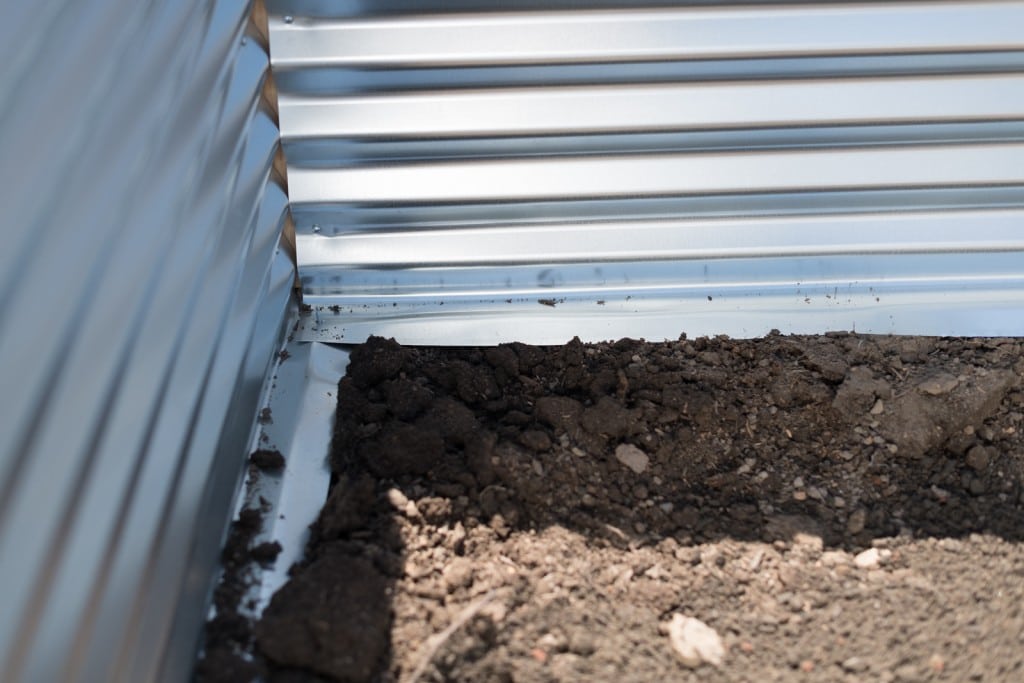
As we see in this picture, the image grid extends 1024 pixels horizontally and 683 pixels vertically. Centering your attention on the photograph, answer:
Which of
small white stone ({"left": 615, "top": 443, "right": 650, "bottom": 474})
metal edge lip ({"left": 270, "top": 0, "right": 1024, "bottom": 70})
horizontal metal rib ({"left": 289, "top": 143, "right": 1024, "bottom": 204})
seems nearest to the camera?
metal edge lip ({"left": 270, "top": 0, "right": 1024, "bottom": 70})

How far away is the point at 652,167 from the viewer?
2715 millimetres

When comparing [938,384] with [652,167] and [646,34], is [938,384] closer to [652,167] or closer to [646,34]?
[652,167]

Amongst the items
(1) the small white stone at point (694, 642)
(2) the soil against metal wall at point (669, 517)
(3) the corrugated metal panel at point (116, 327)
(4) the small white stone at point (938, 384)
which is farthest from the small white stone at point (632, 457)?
(3) the corrugated metal panel at point (116, 327)

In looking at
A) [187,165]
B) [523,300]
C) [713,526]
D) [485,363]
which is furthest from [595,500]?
[187,165]

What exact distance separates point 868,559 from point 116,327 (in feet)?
5.88

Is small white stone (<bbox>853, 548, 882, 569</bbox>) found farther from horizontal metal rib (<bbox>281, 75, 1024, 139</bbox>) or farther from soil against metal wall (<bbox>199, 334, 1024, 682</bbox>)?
horizontal metal rib (<bbox>281, 75, 1024, 139</bbox>)

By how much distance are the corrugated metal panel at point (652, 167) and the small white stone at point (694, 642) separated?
3.27 feet

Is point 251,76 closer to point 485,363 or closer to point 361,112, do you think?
point 361,112

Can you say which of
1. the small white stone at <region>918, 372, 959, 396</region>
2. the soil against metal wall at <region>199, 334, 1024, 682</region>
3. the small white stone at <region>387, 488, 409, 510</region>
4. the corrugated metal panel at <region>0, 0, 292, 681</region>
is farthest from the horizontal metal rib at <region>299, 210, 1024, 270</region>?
the small white stone at <region>387, 488, 409, 510</region>

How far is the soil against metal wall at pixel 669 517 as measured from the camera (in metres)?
2.08

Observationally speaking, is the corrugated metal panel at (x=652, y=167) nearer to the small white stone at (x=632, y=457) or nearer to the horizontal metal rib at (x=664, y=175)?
the horizontal metal rib at (x=664, y=175)

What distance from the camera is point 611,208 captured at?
2.80 metres

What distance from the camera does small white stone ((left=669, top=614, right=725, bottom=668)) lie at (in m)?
2.09

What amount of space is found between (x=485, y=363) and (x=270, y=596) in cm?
95
